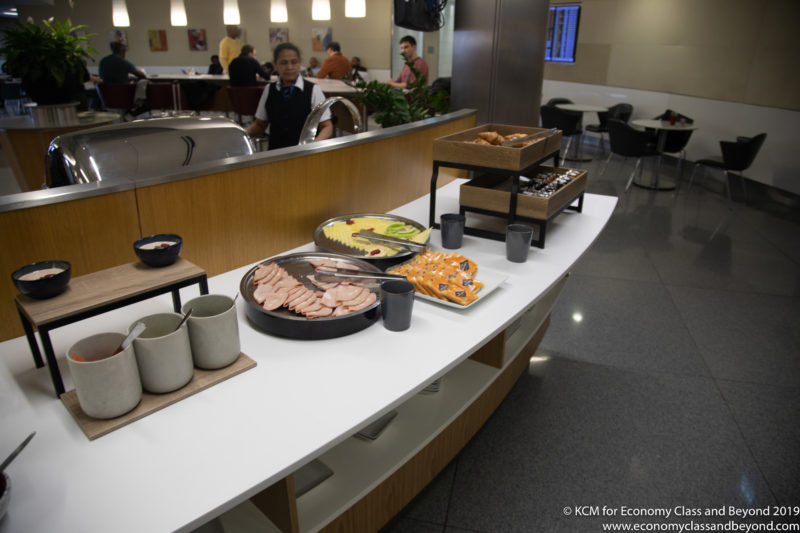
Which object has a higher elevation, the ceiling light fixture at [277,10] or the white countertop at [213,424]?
the ceiling light fixture at [277,10]

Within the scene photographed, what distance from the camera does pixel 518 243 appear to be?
1.70 m

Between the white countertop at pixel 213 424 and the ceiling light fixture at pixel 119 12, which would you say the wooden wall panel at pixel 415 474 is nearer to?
the white countertop at pixel 213 424

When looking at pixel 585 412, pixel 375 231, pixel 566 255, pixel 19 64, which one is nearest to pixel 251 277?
pixel 375 231

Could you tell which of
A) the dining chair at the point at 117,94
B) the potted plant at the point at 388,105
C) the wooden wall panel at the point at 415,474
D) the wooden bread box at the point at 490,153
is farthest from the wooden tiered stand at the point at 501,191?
the dining chair at the point at 117,94

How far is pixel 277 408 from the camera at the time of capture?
3.33ft

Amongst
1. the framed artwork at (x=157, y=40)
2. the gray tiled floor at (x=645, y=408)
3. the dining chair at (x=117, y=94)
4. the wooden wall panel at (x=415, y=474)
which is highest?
the framed artwork at (x=157, y=40)

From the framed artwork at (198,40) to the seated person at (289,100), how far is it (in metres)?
9.37

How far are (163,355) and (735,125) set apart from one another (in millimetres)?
6803

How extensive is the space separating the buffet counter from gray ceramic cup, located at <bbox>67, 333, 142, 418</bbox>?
1.21ft

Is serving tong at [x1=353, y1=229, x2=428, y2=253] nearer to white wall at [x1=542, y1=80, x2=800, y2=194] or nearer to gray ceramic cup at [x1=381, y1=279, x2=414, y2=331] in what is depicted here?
gray ceramic cup at [x1=381, y1=279, x2=414, y2=331]

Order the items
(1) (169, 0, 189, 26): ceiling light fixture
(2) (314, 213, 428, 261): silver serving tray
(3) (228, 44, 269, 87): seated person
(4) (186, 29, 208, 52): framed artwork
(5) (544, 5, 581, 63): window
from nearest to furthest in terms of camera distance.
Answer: (2) (314, 213, 428, 261): silver serving tray
(3) (228, 44, 269, 87): seated person
(1) (169, 0, 189, 26): ceiling light fixture
(5) (544, 5, 581, 63): window
(4) (186, 29, 208, 52): framed artwork

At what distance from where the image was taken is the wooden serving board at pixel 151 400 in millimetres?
935

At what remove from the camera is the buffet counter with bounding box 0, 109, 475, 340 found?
1.20 metres

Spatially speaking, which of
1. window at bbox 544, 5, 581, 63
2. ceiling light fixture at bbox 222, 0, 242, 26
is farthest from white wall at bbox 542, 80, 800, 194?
ceiling light fixture at bbox 222, 0, 242, 26
